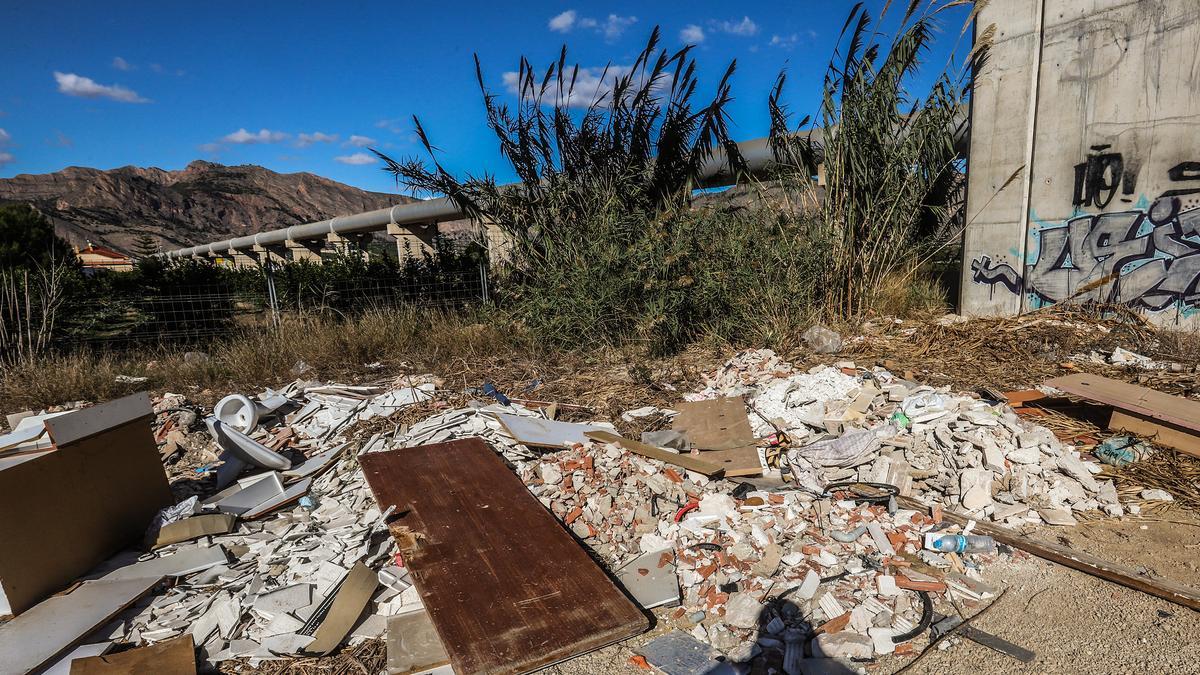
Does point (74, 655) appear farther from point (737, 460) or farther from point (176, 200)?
point (176, 200)

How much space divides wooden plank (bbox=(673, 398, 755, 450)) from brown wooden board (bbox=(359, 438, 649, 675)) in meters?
1.52

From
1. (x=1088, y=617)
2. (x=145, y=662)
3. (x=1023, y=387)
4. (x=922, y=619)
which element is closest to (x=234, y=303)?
(x=145, y=662)

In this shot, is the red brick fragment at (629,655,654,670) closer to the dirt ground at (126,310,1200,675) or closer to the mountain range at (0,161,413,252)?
the dirt ground at (126,310,1200,675)

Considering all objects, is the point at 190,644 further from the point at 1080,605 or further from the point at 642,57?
the point at 642,57

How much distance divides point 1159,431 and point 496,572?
4141 millimetres

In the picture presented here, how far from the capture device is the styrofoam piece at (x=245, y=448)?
4328mm

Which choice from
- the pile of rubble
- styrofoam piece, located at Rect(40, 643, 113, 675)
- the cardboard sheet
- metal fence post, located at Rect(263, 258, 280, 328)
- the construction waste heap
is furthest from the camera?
metal fence post, located at Rect(263, 258, 280, 328)

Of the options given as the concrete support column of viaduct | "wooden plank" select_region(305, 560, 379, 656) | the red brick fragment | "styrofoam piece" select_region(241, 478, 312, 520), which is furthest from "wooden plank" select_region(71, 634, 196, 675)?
the concrete support column of viaduct

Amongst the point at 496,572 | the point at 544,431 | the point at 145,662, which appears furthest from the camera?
the point at 544,431

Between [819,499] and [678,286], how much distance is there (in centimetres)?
371

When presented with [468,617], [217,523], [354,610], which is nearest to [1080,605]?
[468,617]

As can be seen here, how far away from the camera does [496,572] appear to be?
289cm

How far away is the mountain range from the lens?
63575 millimetres

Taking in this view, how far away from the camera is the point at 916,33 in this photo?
21.8ft
